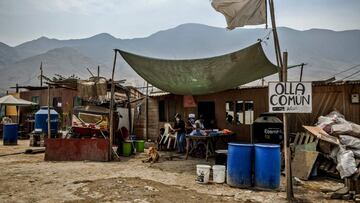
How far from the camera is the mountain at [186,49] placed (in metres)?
80.5

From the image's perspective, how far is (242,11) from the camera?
6.11m

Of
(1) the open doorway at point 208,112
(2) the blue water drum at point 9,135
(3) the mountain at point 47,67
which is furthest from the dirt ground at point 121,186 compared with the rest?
(3) the mountain at point 47,67

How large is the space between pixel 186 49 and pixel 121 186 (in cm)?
14100

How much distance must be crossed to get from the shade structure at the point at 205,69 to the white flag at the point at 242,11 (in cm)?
141

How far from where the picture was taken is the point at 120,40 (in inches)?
6777

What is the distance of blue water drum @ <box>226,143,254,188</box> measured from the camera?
6.58m

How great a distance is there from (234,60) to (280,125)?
3.05m

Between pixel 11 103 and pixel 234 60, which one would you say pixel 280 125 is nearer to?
pixel 234 60

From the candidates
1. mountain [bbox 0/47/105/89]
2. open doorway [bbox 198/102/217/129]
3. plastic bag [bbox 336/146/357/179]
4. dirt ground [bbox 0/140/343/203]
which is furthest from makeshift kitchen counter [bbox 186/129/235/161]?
mountain [bbox 0/47/105/89]

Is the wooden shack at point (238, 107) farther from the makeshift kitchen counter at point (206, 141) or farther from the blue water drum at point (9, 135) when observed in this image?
the blue water drum at point (9, 135)

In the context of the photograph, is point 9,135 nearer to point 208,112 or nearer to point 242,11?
point 208,112

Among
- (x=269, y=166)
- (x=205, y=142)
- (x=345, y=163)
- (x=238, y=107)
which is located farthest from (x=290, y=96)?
(x=238, y=107)

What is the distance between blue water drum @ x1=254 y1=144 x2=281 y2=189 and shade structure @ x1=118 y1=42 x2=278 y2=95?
2.61 metres

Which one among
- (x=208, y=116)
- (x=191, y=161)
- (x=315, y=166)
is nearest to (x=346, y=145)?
(x=315, y=166)
